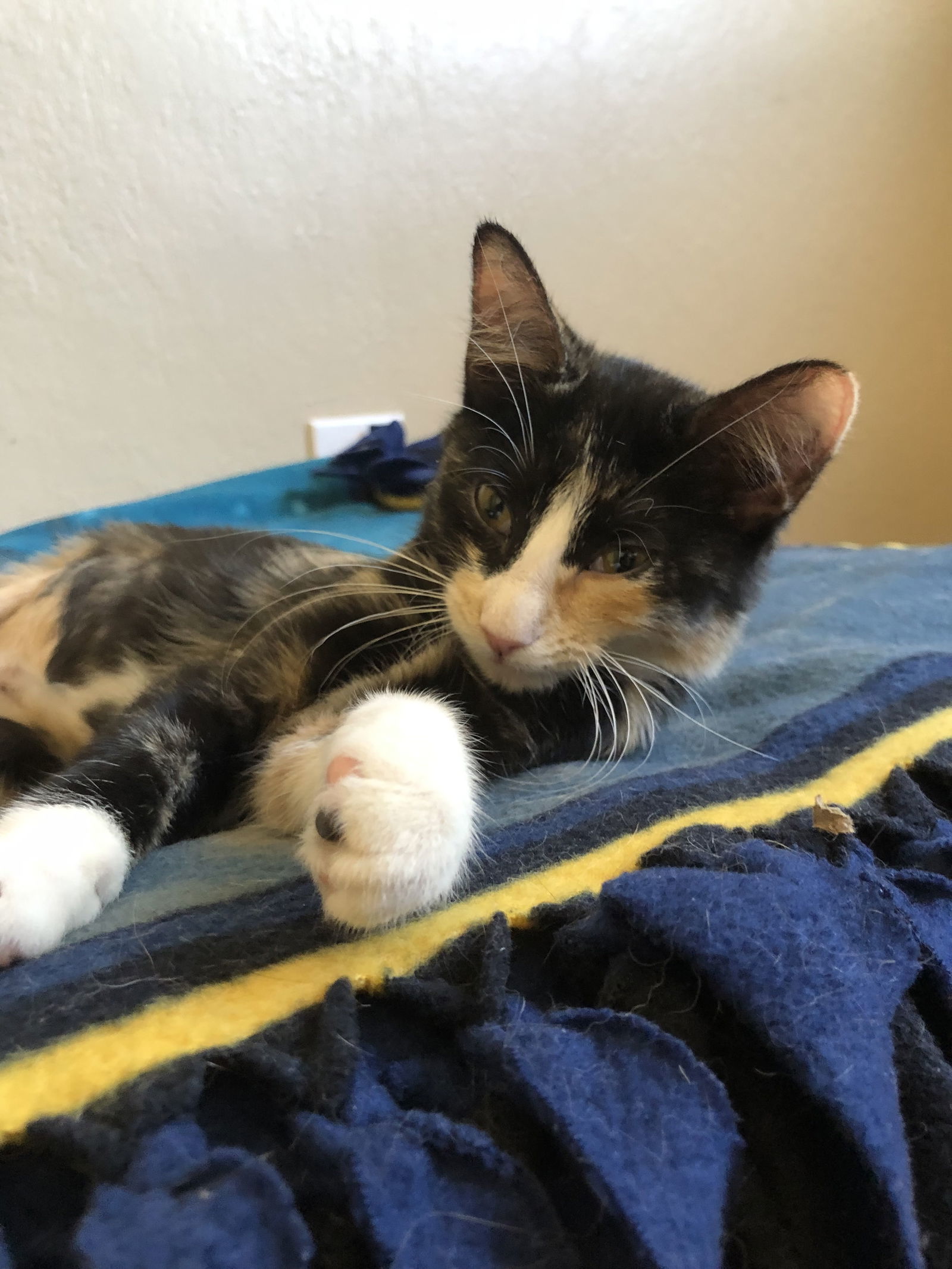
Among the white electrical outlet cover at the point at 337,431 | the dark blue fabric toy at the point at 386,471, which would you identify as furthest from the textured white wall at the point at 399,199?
the dark blue fabric toy at the point at 386,471

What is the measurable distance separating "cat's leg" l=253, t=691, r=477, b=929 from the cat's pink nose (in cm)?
12

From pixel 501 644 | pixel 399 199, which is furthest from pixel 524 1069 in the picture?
pixel 399 199

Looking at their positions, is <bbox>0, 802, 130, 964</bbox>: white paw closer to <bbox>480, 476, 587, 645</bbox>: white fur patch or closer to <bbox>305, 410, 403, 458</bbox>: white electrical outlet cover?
<bbox>480, 476, 587, 645</bbox>: white fur patch

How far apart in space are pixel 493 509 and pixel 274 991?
1.88 ft

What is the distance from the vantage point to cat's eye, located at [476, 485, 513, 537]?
34.5 inches

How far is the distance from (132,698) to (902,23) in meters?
2.64

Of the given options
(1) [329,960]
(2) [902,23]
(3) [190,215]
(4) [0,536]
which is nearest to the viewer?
(1) [329,960]

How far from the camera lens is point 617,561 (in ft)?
2.69

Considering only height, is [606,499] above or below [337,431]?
above

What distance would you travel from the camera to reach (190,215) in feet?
5.49

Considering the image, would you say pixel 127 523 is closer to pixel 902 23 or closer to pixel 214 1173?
pixel 214 1173

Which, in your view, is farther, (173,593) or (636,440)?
(173,593)

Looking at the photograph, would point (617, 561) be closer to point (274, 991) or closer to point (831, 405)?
point (831, 405)

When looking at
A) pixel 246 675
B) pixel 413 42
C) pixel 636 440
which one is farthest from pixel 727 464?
pixel 413 42
